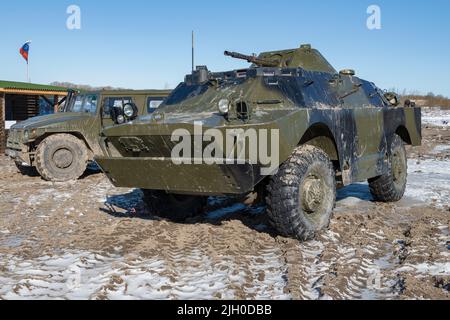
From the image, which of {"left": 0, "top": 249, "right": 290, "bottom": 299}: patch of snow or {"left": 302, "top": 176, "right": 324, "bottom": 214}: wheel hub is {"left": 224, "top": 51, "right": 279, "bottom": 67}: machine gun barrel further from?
{"left": 0, "top": 249, "right": 290, "bottom": 299}: patch of snow

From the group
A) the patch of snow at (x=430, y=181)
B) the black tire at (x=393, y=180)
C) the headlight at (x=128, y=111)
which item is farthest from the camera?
the patch of snow at (x=430, y=181)

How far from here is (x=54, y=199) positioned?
301 inches

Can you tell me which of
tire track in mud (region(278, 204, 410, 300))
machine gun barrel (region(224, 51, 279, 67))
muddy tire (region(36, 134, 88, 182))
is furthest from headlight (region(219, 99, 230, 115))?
muddy tire (region(36, 134, 88, 182))

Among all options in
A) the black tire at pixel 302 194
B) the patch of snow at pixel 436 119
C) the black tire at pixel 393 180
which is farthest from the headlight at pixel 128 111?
the patch of snow at pixel 436 119

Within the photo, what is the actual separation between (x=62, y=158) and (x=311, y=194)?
6079 millimetres

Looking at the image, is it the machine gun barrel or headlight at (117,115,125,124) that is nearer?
headlight at (117,115,125,124)

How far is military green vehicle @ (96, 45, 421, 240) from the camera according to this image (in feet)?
14.4

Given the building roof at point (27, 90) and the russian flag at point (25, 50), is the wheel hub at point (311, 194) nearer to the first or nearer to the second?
the building roof at point (27, 90)

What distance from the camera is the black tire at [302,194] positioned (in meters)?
4.67

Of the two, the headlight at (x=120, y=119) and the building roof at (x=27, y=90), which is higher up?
the building roof at (x=27, y=90)

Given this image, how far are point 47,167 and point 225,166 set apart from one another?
6.25 meters

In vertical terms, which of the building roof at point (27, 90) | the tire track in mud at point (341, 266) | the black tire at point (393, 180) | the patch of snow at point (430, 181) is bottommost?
the tire track in mud at point (341, 266)
